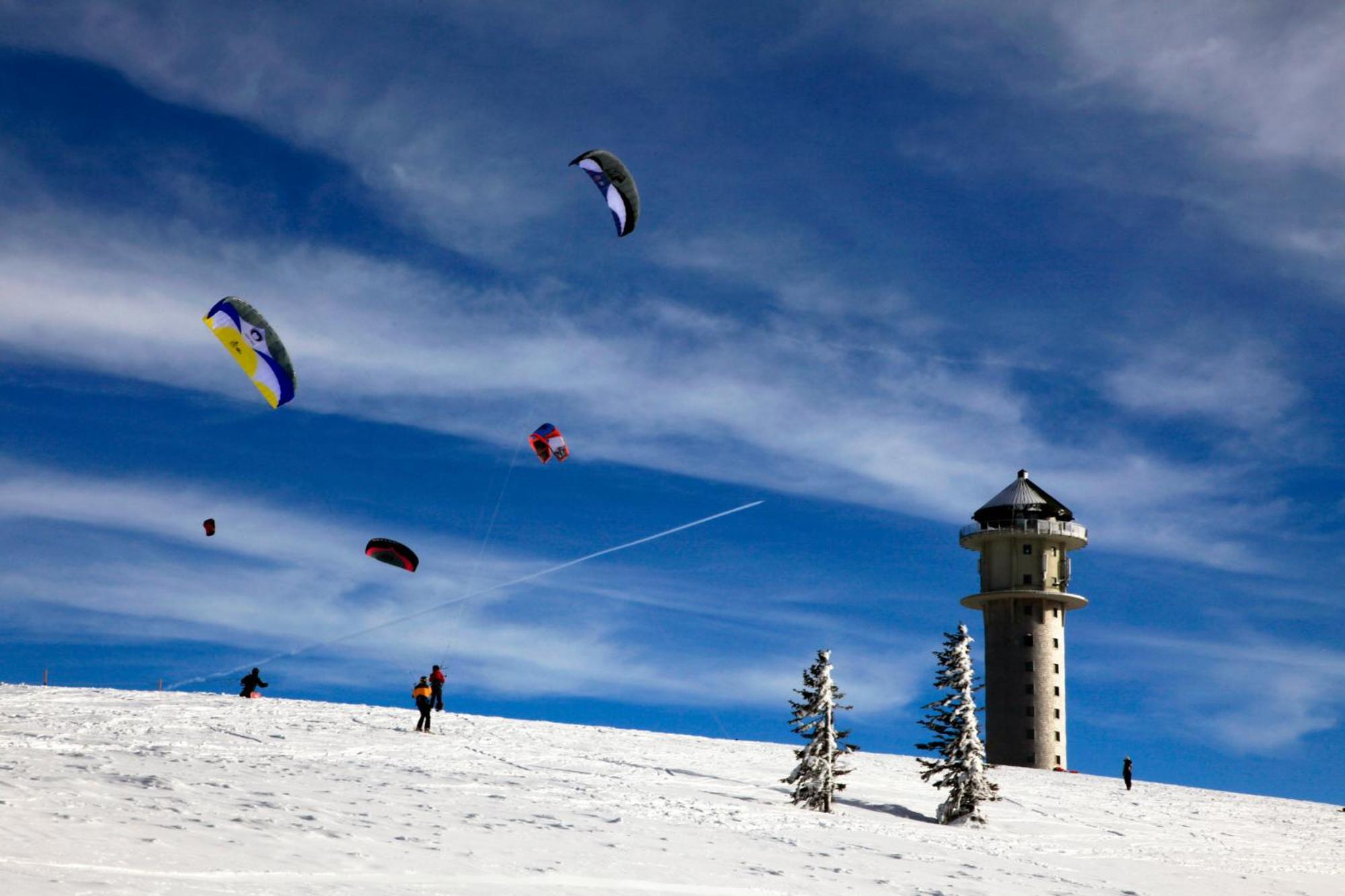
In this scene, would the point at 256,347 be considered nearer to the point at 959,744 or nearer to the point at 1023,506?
the point at 959,744

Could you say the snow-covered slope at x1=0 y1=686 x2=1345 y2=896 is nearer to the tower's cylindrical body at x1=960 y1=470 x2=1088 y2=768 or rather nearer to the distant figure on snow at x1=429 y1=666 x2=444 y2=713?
the distant figure on snow at x1=429 y1=666 x2=444 y2=713

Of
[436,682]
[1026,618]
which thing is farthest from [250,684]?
[1026,618]

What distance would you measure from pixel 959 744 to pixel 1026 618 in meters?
43.3

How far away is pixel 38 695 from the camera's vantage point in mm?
36500

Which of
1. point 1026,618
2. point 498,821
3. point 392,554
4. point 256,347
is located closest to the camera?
point 498,821

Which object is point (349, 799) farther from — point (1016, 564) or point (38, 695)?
point (1016, 564)

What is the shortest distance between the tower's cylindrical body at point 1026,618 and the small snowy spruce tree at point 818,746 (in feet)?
146

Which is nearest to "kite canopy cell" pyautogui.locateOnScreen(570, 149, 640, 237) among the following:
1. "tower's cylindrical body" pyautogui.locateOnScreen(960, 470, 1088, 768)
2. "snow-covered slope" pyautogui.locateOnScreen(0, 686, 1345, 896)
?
"snow-covered slope" pyautogui.locateOnScreen(0, 686, 1345, 896)

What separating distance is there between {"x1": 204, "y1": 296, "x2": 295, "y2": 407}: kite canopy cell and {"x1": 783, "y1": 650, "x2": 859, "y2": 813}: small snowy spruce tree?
13.5 m

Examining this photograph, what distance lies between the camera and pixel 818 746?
1117 inches

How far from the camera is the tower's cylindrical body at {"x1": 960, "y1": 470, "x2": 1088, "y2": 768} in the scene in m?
70.2

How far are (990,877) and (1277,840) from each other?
1762 cm

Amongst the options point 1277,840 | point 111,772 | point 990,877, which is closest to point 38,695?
point 111,772

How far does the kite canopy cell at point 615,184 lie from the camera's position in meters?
32.2
